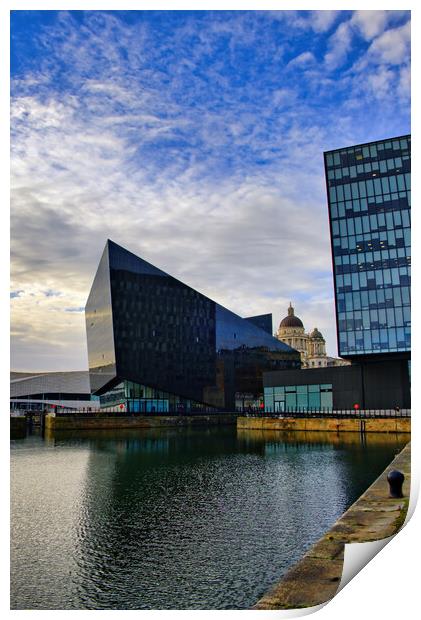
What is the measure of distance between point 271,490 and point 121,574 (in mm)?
13209

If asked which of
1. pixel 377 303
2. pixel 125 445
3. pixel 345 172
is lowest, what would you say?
pixel 125 445

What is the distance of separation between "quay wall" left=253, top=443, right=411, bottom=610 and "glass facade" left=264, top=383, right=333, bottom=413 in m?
60.2

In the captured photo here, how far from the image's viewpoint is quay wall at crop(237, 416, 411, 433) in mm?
62812

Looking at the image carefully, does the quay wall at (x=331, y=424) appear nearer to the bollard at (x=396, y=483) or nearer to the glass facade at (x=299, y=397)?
the glass facade at (x=299, y=397)

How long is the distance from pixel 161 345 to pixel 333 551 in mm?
83191

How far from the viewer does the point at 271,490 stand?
2705 cm

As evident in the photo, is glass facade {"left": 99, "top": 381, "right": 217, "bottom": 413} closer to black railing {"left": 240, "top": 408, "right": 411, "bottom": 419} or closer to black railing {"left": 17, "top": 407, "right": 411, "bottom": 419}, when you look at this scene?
black railing {"left": 17, "top": 407, "right": 411, "bottom": 419}

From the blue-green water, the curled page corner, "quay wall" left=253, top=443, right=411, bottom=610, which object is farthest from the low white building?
the curled page corner

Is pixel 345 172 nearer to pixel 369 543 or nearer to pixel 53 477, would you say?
pixel 53 477

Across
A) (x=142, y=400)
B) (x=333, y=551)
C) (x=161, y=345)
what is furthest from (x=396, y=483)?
(x=161, y=345)

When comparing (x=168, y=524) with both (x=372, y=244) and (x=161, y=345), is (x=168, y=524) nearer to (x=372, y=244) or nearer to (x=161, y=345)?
(x=372, y=244)

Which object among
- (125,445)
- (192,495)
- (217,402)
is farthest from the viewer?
(217,402)
